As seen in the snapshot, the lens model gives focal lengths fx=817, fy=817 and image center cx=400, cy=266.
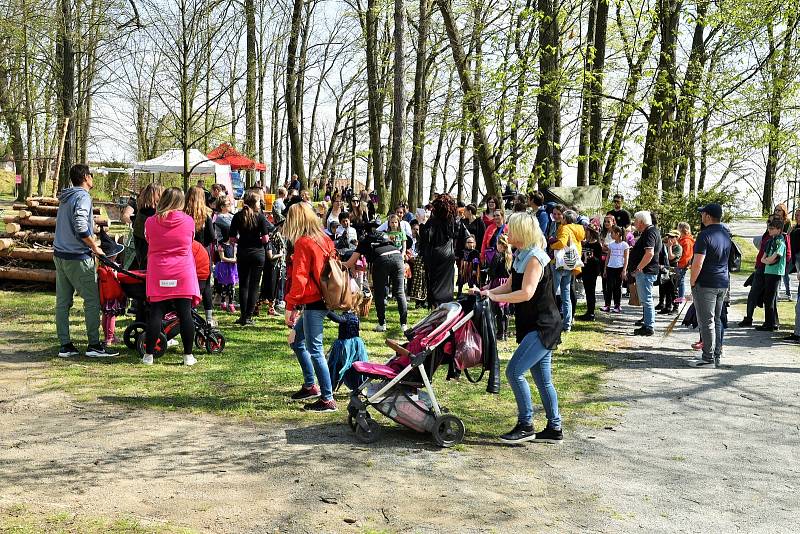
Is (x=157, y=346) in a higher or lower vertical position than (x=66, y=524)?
higher

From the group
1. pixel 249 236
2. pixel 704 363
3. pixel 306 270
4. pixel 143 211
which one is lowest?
pixel 704 363

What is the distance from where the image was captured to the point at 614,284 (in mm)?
A: 14344

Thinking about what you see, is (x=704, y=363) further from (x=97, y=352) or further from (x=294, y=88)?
(x=294, y=88)

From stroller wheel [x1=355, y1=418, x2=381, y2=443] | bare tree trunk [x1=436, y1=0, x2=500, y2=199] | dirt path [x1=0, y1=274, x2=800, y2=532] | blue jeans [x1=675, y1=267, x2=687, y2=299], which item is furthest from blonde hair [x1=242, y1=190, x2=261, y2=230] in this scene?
bare tree trunk [x1=436, y1=0, x2=500, y2=199]

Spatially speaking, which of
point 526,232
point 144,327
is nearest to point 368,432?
point 526,232

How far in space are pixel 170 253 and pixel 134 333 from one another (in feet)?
6.23

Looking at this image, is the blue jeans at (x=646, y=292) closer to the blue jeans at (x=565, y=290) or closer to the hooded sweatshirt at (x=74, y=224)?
the blue jeans at (x=565, y=290)

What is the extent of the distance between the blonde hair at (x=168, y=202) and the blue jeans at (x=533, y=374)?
3.83m

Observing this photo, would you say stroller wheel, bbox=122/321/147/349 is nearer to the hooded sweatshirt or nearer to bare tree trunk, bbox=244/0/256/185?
the hooded sweatshirt

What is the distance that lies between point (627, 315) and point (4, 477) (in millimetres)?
11169

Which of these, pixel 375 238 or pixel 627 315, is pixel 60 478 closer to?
pixel 375 238

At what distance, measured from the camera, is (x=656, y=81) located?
19.4 meters

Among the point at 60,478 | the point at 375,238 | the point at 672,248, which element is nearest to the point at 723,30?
the point at 672,248

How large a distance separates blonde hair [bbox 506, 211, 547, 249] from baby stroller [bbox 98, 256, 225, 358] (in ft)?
13.8
